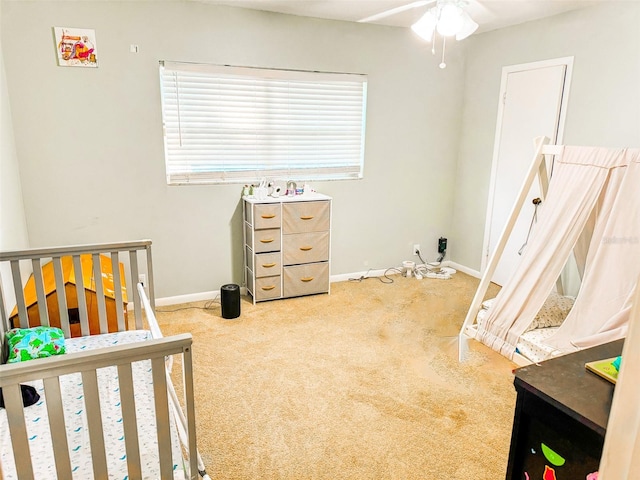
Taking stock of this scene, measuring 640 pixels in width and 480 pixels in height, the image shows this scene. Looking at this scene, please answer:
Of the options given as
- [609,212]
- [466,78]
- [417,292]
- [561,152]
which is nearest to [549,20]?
[466,78]

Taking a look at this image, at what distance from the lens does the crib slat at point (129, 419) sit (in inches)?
50.6

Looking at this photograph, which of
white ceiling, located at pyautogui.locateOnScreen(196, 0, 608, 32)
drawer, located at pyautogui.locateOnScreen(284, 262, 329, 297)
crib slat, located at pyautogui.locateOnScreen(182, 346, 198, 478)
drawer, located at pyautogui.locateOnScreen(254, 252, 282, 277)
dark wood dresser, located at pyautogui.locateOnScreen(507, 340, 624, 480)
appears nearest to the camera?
dark wood dresser, located at pyautogui.locateOnScreen(507, 340, 624, 480)

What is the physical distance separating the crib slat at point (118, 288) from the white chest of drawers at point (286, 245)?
1.37 m

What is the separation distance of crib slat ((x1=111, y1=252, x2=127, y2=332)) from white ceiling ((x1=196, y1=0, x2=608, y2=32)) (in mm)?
2176

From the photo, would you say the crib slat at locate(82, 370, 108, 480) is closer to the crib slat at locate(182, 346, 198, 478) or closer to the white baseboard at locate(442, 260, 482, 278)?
the crib slat at locate(182, 346, 198, 478)

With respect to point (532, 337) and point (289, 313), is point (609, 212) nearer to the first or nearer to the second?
point (532, 337)

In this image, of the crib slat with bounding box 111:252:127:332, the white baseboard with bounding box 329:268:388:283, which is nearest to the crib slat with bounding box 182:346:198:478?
the crib slat with bounding box 111:252:127:332

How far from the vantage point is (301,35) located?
12.2 feet

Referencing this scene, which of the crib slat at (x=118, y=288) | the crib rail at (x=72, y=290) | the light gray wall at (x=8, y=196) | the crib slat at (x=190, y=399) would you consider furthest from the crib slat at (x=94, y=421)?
the light gray wall at (x=8, y=196)

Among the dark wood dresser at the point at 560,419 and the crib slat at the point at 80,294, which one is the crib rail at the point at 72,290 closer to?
the crib slat at the point at 80,294

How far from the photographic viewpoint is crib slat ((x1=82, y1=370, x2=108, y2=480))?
1252 mm

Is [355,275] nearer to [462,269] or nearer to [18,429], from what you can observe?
[462,269]

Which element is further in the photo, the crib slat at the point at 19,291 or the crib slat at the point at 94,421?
the crib slat at the point at 19,291

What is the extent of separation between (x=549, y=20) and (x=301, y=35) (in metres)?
2.04
